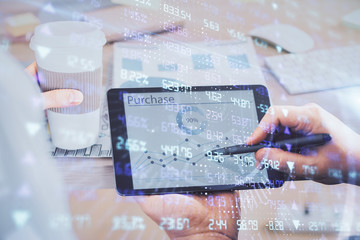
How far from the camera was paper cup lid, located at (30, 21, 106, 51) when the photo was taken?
0.42 meters

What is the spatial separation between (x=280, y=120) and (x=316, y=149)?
66 millimetres

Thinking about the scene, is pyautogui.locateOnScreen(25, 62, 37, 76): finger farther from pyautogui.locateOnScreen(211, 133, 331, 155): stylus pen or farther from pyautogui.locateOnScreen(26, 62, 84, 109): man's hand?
pyautogui.locateOnScreen(211, 133, 331, 155): stylus pen

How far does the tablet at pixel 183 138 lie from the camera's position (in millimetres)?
432

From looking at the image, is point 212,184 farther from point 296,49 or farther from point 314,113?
point 296,49

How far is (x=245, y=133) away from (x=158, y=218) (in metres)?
0.16

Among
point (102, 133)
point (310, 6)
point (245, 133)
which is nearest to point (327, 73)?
point (310, 6)

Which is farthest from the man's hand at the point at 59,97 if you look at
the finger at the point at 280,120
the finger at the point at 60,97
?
the finger at the point at 280,120

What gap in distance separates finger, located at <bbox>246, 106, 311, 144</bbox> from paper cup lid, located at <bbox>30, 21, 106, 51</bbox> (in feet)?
0.77

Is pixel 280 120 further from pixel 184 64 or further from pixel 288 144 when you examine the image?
pixel 184 64

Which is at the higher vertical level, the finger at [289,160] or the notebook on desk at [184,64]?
the notebook on desk at [184,64]

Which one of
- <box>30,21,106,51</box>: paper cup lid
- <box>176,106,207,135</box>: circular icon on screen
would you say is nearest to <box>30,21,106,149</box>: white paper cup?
<box>30,21,106,51</box>: paper cup lid

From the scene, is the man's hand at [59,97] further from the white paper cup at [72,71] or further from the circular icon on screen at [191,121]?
the circular icon on screen at [191,121]

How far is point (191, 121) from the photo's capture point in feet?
1.50
